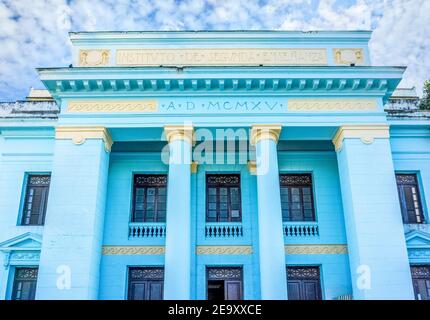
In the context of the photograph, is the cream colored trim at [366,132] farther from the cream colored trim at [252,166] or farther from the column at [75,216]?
the column at [75,216]

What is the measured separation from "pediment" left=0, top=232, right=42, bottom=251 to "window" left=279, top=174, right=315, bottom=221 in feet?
24.1

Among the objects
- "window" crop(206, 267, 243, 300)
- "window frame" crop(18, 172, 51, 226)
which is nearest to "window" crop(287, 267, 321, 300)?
"window" crop(206, 267, 243, 300)

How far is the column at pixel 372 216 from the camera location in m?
11.1

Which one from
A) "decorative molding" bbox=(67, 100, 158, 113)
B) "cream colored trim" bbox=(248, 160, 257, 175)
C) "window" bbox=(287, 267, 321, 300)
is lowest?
"window" bbox=(287, 267, 321, 300)

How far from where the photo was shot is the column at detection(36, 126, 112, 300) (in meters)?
11.0

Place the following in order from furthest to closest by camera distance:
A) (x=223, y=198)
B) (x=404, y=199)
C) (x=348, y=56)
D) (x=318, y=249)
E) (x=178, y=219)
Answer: (x=223, y=198)
(x=404, y=199)
(x=348, y=56)
(x=318, y=249)
(x=178, y=219)

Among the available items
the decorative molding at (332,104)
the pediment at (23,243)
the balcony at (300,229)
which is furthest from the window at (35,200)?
the decorative molding at (332,104)

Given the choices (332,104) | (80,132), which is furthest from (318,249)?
(80,132)

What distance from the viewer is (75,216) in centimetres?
1158

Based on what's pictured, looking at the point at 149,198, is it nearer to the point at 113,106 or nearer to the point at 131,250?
the point at 131,250

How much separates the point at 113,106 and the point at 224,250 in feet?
17.5

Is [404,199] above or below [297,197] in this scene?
below

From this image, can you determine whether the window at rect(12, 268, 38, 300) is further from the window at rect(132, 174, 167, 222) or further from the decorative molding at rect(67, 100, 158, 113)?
the decorative molding at rect(67, 100, 158, 113)
